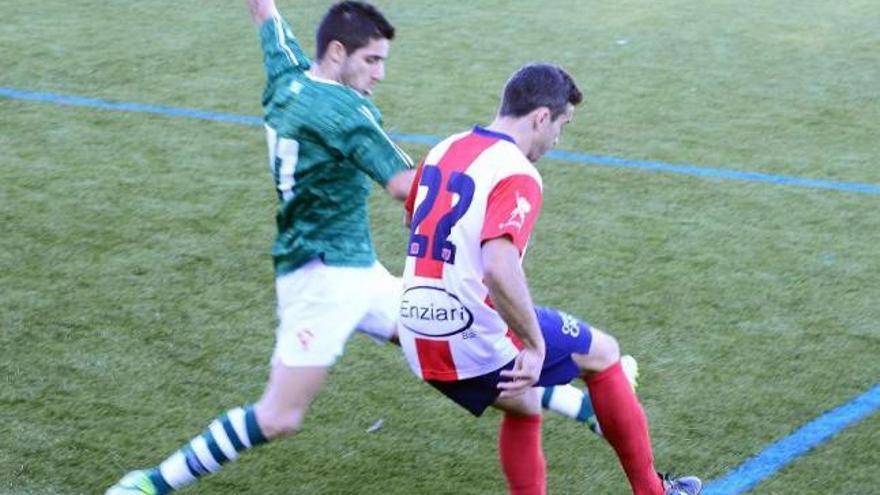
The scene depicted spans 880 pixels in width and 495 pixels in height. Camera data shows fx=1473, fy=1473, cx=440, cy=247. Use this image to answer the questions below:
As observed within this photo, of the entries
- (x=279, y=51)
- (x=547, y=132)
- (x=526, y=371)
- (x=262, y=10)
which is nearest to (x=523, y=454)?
(x=526, y=371)

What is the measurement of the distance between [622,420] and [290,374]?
3.42 ft

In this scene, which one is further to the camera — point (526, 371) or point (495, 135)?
point (495, 135)

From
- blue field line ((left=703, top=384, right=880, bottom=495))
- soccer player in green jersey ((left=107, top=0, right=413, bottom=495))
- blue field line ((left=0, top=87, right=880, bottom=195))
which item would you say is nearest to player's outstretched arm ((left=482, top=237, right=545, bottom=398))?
soccer player in green jersey ((left=107, top=0, right=413, bottom=495))

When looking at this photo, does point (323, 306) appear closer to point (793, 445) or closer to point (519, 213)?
point (519, 213)

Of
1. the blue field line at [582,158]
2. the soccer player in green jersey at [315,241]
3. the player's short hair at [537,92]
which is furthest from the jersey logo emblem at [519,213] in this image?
the blue field line at [582,158]

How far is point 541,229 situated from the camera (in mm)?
7570

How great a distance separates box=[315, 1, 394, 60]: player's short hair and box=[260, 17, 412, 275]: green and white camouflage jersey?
0.14 meters

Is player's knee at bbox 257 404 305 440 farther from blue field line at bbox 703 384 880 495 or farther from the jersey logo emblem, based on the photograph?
blue field line at bbox 703 384 880 495

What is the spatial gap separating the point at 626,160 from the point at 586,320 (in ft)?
8.05

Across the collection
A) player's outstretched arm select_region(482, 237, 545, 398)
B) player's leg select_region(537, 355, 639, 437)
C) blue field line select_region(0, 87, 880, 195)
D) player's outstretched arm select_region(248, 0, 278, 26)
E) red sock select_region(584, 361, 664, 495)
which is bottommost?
blue field line select_region(0, 87, 880, 195)

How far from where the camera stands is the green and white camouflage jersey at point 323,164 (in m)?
4.44

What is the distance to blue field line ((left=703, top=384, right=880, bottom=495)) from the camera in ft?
16.4

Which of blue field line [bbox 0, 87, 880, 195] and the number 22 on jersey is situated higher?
the number 22 on jersey

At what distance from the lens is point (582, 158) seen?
876 centimetres
